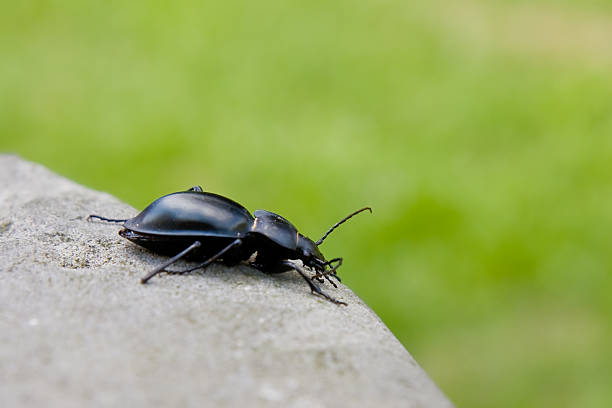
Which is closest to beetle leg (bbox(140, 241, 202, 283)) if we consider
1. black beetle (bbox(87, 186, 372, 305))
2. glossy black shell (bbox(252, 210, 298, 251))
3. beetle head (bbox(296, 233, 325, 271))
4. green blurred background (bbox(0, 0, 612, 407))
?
black beetle (bbox(87, 186, 372, 305))

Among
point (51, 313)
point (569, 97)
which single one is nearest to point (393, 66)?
point (569, 97)

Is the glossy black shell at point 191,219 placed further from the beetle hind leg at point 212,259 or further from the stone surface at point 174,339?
the stone surface at point 174,339

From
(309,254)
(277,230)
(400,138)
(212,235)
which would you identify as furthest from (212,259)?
(400,138)

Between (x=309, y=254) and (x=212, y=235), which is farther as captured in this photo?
(x=309, y=254)

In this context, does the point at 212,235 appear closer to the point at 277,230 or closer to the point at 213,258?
the point at 213,258

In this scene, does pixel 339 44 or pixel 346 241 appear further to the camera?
pixel 339 44

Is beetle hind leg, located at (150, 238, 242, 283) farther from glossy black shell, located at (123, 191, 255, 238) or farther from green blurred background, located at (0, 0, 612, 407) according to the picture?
green blurred background, located at (0, 0, 612, 407)

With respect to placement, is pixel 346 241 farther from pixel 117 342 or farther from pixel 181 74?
pixel 117 342
